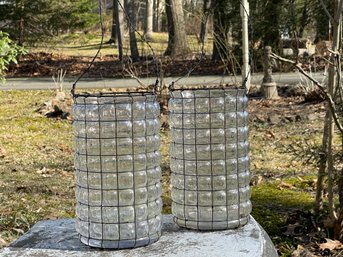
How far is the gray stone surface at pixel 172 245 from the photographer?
2.00 metres

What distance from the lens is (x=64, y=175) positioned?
584 cm

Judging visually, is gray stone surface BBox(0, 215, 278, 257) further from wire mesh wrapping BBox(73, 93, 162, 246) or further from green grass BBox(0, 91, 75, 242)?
green grass BBox(0, 91, 75, 242)

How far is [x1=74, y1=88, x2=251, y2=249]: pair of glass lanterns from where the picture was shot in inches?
80.8

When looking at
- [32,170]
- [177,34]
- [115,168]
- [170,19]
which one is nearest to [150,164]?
[115,168]

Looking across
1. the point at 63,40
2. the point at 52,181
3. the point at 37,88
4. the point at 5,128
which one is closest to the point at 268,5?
→ the point at 37,88

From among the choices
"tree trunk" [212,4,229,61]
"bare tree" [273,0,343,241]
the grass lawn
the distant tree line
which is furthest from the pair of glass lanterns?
the distant tree line

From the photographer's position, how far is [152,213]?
2105mm

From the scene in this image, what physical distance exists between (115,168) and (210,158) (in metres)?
0.42

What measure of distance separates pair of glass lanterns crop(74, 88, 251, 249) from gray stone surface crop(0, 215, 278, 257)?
1.6 inches

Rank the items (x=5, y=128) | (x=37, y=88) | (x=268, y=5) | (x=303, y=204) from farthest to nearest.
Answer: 1. (x=268, y=5)
2. (x=37, y=88)
3. (x=5, y=128)
4. (x=303, y=204)

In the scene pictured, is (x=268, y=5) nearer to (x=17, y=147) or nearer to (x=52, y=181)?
(x=17, y=147)

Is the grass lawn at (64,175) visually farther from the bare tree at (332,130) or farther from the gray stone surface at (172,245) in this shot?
the gray stone surface at (172,245)

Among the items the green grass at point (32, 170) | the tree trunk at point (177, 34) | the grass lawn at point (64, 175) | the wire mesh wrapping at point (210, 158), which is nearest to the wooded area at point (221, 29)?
the tree trunk at point (177, 34)

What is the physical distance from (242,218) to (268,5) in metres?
17.7
